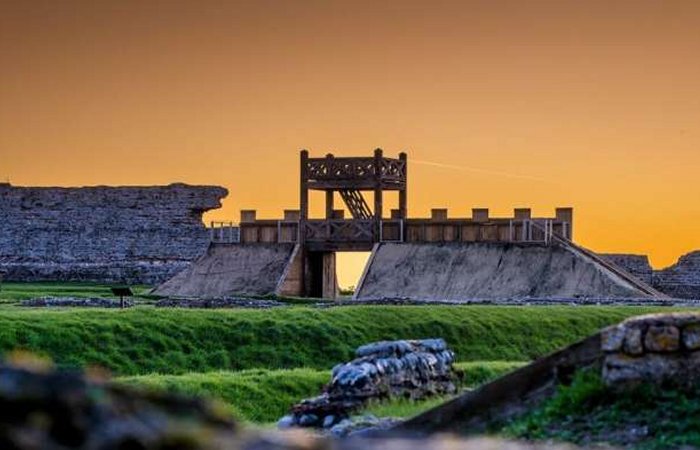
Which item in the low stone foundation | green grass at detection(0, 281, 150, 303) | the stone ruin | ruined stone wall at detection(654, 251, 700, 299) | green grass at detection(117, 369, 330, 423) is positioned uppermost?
ruined stone wall at detection(654, 251, 700, 299)

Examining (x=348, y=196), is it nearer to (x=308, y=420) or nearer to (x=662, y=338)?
(x=308, y=420)

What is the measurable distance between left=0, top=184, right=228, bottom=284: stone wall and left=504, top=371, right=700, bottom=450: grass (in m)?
62.6

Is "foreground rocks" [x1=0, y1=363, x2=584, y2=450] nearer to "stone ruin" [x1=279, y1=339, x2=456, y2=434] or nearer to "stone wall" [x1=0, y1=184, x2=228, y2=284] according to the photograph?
"stone ruin" [x1=279, y1=339, x2=456, y2=434]

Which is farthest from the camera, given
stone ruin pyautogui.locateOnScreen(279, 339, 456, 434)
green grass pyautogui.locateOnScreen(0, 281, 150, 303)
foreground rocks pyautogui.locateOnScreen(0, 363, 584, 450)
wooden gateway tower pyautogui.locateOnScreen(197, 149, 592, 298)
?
wooden gateway tower pyautogui.locateOnScreen(197, 149, 592, 298)

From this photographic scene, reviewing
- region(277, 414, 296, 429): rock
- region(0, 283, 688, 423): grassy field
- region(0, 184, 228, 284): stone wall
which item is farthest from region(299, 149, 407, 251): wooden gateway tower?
region(277, 414, 296, 429): rock

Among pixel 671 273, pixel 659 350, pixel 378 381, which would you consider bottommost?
pixel 378 381

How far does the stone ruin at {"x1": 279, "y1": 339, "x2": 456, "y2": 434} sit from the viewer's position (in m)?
20.3

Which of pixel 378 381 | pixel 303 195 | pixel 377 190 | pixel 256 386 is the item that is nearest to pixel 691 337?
pixel 378 381

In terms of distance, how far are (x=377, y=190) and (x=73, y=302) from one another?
60.9 ft

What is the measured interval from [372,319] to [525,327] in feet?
13.2

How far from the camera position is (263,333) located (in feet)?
122

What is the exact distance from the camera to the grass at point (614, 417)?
579 inches

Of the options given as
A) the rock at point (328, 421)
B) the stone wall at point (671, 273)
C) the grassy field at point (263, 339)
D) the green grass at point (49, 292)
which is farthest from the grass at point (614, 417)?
the stone wall at point (671, 273)

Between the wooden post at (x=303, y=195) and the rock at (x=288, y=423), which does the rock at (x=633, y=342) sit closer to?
the rock at (x=288, y=423)
